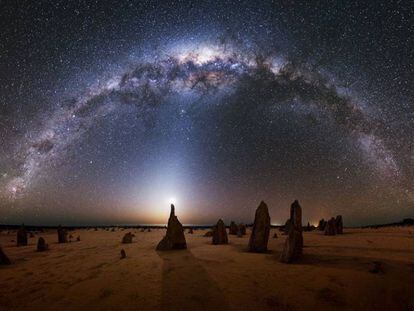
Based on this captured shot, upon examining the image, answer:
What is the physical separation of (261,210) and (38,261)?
40.1 feet

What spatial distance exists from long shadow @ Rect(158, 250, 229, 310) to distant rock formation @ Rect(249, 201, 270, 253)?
445cm

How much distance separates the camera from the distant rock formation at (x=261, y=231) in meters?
14.8

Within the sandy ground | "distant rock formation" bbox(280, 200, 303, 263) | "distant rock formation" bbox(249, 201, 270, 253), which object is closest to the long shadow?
the sandy ground

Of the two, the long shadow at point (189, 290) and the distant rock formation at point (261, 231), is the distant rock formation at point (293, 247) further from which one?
the long shadow at point (189, 290)

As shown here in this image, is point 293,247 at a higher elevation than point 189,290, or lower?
higher

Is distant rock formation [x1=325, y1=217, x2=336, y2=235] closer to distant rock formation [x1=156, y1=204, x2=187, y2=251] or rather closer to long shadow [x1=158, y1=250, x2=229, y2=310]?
distant rock formation [x1=156, y1=204, x2=187, y2=251]

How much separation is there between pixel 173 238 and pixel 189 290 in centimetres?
818

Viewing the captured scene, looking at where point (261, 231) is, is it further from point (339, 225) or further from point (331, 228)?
point (339, 225)

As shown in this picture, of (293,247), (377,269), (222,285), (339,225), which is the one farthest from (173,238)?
(339,225)

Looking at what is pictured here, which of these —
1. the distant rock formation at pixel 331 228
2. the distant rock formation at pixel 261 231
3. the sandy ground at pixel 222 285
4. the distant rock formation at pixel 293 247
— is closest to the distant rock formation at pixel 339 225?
the distant rock formation at pixel 331 228

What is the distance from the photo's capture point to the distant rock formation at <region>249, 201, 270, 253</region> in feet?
48.5

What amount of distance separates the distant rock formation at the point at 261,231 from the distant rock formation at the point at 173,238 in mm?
4288

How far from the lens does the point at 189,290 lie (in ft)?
28.4

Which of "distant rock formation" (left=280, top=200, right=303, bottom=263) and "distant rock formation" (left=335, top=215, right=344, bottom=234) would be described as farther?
"distant rock formation" (left=335, top=215, right=344, bottom=234)
